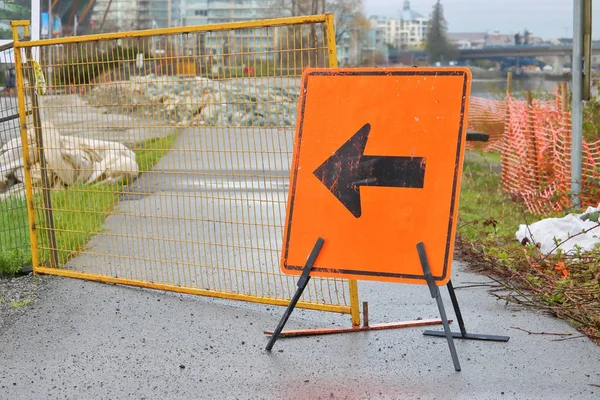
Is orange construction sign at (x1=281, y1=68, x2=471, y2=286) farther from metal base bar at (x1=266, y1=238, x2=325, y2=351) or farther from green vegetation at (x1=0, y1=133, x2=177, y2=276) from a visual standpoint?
green vegetation at (x1=0, y1=133, x2=177, y2=276)

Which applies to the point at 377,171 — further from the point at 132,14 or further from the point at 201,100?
the point at 132,14

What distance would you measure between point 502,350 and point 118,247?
11.7 ft


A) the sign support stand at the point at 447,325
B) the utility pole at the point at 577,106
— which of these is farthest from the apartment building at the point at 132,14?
the sign support stand at the point at 447,325

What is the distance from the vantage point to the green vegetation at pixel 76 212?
6574 mm

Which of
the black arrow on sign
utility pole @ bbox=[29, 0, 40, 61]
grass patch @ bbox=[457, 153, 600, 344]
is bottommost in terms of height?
grass patch @ bbox=[457, 153, 600, 344]

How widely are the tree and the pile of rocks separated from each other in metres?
23.4

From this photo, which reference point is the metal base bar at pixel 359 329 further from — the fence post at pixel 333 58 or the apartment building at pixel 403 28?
the apartment building at pixel 403 28

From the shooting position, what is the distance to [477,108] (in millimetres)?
19641

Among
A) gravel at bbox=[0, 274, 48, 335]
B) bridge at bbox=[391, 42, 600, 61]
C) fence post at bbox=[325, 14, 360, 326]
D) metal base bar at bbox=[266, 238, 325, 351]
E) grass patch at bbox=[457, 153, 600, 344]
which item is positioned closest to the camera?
metal base bar at bbox=[266, 238, 325, 351]

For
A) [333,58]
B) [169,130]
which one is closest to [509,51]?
[169,130]

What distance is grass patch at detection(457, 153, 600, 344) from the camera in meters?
5.72

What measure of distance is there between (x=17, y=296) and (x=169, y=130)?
1637 mm

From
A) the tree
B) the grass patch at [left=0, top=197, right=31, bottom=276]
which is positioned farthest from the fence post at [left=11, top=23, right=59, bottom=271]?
the tree

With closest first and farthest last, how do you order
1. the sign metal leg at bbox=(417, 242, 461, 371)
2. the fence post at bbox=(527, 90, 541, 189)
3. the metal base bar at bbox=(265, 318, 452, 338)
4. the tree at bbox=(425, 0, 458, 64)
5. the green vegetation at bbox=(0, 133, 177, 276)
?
the sign metal leg at bbox=(417, 242, 461, 371) < the metal base bar at bbox=(265, 318, 452, 338) < the green vegetation at bbox=(0, 133, 177, 276) < the fence post at bbox=(527, 90, 541, 189) < the tree at bbox=(425, 0, 458, 64)
